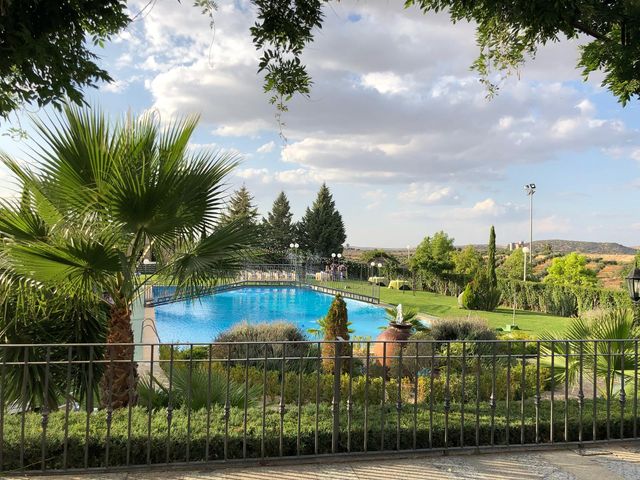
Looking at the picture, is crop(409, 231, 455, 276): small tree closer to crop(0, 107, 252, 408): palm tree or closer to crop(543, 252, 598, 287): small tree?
crop(543, 252, 598, 287): small tree

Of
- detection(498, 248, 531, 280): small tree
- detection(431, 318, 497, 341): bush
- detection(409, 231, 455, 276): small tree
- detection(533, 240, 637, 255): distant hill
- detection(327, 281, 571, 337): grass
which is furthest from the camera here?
detection(533, 240, 637, 255): distant hill

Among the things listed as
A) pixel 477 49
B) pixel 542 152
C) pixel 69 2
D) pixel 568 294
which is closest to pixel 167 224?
pixel 69 2

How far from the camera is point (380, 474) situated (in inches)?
144

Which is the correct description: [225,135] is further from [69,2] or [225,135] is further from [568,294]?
[568,294]

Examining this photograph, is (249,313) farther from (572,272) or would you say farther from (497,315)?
(572,272)

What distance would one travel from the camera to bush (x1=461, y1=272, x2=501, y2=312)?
2175 centimetres

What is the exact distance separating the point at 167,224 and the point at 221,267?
0.81 m

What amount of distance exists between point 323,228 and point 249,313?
29735 millimetres

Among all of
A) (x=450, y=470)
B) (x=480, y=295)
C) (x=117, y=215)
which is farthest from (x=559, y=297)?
(x=117, y=215)

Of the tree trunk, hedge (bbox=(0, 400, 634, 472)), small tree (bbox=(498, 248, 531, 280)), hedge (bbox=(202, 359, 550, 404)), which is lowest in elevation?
hedge (bbox=(202, 359, 550, 404))

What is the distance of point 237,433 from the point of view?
3969mm

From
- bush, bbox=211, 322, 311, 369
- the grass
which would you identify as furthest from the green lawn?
bush, bbox=211, 322, 311, 369

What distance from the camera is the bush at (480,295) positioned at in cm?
2175

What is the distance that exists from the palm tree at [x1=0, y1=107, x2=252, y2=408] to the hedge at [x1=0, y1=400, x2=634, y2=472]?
408 millimetres
